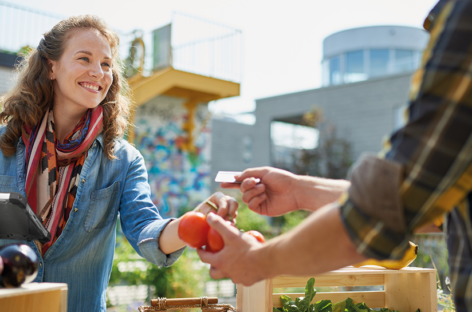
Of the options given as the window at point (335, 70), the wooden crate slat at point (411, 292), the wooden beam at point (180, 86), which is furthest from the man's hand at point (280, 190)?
the window at point (335, 70)

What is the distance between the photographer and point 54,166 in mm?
1858

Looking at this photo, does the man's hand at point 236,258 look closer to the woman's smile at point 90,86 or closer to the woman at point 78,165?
the woman at point 78,165

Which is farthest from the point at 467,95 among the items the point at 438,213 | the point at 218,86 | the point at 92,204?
the point at 218,86

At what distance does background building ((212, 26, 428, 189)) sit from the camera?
13891mm

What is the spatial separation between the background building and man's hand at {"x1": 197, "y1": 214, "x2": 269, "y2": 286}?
1031cm

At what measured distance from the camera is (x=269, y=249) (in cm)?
102

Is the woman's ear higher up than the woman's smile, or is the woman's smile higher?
the woman's ear

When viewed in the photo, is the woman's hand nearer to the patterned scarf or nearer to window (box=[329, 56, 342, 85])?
the patterned scarf

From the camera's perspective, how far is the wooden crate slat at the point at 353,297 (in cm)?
249

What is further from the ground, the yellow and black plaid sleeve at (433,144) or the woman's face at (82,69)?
the woman's face at (82,69)

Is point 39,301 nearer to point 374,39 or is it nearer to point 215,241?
point 215,241

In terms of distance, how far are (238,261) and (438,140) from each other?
0.54 metres

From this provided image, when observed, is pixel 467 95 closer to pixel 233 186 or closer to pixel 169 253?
pixel 233 186

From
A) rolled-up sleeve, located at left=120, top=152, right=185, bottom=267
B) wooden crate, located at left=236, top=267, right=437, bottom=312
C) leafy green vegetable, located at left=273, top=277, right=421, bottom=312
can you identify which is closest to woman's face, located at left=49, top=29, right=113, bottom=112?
rolled-up sleeve, located at left=120, top=152, right=185, bottom=267
